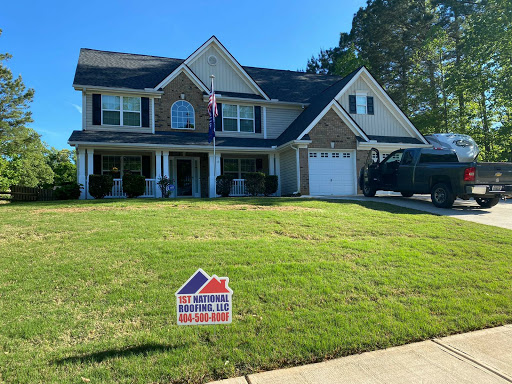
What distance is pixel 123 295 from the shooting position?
4.30 m

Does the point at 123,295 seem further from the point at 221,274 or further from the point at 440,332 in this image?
the point at 440,332

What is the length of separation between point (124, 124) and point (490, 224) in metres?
15.7

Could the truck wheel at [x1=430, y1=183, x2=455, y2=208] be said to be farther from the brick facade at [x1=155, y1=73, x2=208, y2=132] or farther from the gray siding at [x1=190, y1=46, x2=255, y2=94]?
the gray siding at [x1=190, y1=46, x2=255, y2=94]

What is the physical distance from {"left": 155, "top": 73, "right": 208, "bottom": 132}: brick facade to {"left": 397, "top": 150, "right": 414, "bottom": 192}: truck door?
10.0 meters

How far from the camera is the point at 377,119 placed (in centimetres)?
2047

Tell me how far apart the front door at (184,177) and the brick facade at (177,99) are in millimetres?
2090

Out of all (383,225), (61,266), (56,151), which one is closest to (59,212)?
(61,266)

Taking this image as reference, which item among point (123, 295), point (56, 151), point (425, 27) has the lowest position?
point (123, 295)

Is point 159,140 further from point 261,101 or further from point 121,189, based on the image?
point 261,101

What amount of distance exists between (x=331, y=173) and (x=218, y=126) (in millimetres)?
6612

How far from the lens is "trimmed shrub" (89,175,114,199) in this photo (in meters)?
14.6

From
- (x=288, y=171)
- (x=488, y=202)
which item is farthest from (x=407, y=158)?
(x=288, y=171)

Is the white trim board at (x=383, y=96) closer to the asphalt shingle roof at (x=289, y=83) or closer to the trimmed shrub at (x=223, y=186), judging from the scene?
the asphalt shingle roof at (x=289, y=83)

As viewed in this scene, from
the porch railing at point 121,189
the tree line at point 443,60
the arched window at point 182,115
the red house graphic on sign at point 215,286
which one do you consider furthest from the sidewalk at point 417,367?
the tree line at point 443,60
